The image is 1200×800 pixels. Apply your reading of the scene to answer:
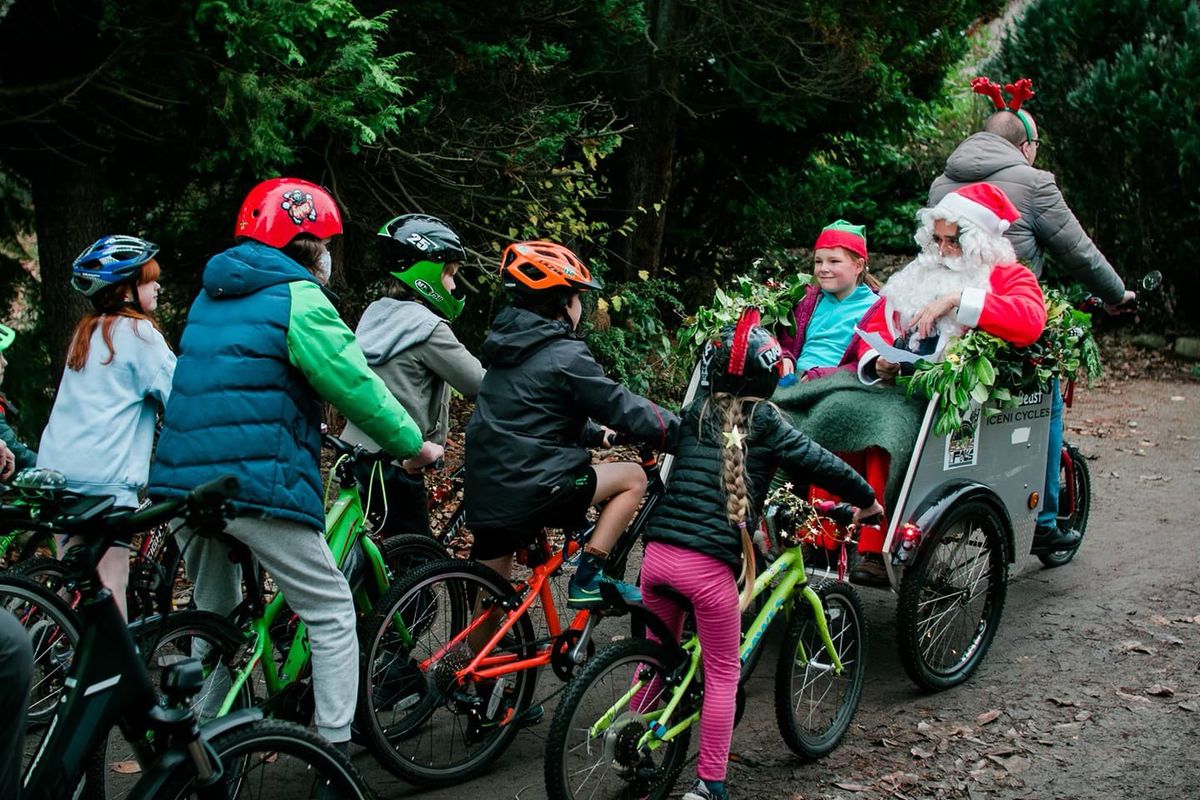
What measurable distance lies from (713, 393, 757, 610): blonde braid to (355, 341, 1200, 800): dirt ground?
A: 37.4 inches

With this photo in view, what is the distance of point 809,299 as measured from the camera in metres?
5.84

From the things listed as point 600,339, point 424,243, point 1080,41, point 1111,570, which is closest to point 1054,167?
point 1080,41

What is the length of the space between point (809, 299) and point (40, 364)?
4.81m

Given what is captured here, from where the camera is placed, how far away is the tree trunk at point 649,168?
10469 millimetres

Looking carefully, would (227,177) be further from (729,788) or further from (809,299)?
(729,788)

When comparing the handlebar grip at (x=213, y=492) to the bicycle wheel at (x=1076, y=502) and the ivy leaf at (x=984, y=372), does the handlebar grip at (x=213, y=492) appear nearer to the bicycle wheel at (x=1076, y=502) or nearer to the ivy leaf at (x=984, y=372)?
the ivy leaf at (x=984, y=372)

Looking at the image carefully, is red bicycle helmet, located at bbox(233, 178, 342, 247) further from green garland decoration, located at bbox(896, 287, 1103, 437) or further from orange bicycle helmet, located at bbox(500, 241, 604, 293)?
green garland decoration, located at bbox(896, 287, 1103, 437)

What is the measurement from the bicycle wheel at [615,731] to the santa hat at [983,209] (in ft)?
8.63

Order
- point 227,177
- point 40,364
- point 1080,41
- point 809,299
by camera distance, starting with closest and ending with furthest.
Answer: point 809,299 < point 40,364 < point 227,177 < point 1080,41

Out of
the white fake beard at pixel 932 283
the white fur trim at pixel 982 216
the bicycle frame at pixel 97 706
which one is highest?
the white fur trim at pixel 982 216

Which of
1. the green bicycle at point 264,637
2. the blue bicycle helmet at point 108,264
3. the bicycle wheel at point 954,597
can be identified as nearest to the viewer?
the green bicycle at point 264,637

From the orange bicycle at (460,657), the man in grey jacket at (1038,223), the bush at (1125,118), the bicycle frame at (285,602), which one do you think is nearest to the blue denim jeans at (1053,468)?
the man in grey jacket at (1038,223)

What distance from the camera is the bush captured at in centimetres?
1222

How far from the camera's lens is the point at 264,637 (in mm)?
4051
